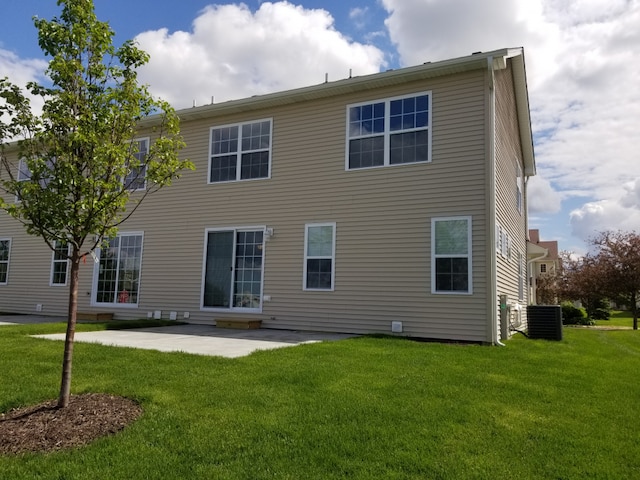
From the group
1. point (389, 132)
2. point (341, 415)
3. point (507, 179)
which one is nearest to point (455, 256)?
point (389, 132)

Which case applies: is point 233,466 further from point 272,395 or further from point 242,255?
point 242,255

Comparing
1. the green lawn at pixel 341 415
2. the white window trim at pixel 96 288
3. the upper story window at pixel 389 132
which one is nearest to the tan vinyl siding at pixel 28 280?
the white window trim at pixel 96 288

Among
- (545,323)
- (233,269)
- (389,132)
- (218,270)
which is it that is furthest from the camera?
(218,270)

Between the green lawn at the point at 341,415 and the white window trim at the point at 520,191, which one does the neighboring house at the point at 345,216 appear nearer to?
the white window trim at the point at 520,191

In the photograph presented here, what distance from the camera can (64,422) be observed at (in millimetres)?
3818

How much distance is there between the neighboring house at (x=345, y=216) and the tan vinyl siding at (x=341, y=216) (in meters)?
0.03

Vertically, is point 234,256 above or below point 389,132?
below

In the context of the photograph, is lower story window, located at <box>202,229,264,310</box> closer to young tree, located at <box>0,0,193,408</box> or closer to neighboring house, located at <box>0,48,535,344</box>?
neighboring house, located at <box>0,48,535,344</box>

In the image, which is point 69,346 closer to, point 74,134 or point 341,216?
point 74,134

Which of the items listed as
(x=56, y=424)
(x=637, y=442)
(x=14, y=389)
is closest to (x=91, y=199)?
(x=56, y=424)

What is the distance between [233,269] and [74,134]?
7444 mm

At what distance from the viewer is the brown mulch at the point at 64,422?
3.45 meters

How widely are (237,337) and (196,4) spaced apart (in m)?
6.99

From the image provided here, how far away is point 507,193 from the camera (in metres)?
11.5
